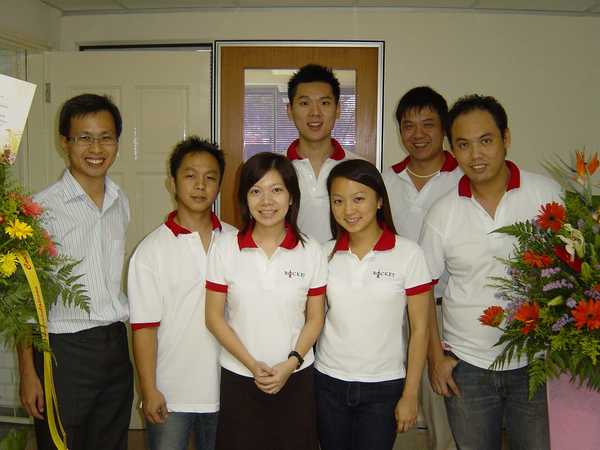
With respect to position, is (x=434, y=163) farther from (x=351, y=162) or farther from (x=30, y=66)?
(x=30, y=66)

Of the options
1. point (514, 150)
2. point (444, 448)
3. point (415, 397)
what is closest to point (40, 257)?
point (415, 397)

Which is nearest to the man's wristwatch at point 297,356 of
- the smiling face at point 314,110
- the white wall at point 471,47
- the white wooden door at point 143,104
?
the smiling face at point 314,110

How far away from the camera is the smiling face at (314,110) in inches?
89.0

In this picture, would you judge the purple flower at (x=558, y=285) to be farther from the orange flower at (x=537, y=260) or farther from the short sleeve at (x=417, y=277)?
the short sleeve at (x=417, y=277)

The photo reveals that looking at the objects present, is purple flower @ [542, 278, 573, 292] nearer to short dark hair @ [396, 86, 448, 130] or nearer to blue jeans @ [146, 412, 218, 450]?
blue jeans @ [146, 412, 218, 450]

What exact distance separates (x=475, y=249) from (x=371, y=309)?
1.30ft

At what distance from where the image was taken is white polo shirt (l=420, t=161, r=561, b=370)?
166 cm

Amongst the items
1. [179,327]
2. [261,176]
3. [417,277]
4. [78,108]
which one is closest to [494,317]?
[417,277]

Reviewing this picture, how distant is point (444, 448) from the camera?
2.83 metres

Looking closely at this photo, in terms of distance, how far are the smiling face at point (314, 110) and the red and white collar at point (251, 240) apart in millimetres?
681

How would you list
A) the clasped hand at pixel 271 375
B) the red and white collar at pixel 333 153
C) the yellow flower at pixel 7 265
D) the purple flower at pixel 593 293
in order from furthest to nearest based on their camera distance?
1. the red and white collar at pixel 333 153
2. the clasped hand at pixel 271 375
3. the purple flower at pixel 593 293
4. the yellow flower at pixel 7 265

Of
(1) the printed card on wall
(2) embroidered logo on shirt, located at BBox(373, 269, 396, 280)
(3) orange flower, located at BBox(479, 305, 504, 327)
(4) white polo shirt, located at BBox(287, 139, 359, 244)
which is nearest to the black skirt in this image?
(2) embroidered logo on shirt, located at BBox(373, 269, 396, 280)

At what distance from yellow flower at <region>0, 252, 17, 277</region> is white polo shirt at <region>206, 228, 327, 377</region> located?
0.70 m

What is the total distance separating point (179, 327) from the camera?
5.65 feet
